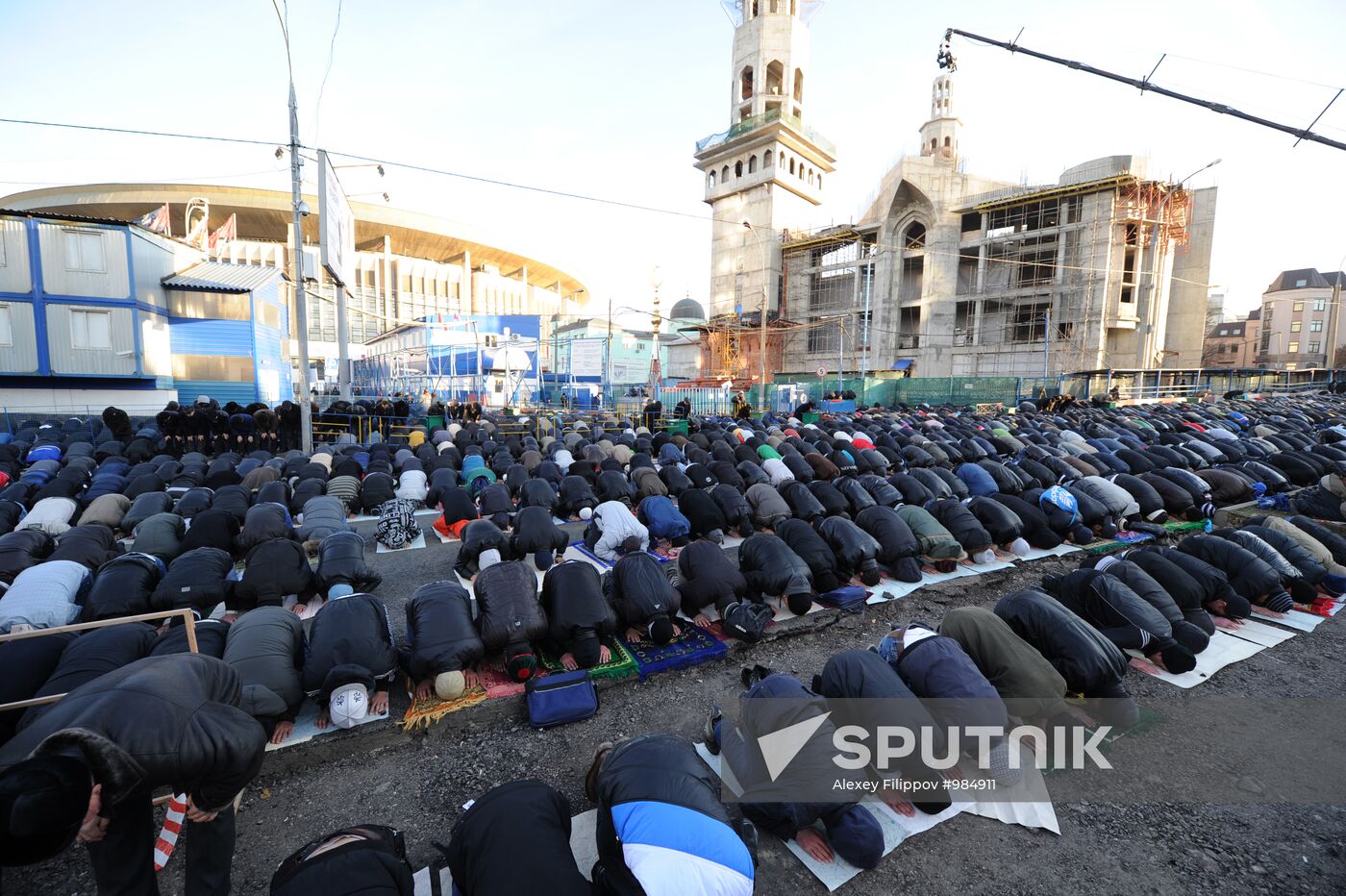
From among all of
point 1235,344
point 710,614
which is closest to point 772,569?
point 710,614

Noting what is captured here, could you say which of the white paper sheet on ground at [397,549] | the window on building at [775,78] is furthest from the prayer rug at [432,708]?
the window on building at [775,78]

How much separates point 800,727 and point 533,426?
1698cm

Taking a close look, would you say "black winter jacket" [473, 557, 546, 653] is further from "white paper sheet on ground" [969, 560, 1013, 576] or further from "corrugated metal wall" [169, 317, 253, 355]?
"corrugated metal wall" [169, 317, 253, 355]

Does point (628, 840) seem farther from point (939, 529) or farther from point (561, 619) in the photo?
point (939, 529)

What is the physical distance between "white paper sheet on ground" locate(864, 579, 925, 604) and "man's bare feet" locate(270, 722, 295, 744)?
576cm

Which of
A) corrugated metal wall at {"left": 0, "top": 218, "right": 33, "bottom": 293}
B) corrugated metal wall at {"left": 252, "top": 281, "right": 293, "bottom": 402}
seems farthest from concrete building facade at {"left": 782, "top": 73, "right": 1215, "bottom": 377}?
corrugated metal wall at {"left": 0, "top": 218, "right": 33, "bottom": 293}

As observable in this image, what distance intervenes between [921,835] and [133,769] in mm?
4052

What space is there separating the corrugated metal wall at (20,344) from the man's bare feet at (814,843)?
29.1 m

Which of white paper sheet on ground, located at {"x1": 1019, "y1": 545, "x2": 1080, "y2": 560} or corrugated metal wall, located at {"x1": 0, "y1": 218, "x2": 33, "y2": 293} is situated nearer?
white paper sheet on ground, located at {"x1": 1019, "y1": 545, "x2": 1080, "y2": 560}

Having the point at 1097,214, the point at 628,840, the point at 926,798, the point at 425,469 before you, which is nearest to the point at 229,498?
the point at 425,469

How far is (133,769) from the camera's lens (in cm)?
225

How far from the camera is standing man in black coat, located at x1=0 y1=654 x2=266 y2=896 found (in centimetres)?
194

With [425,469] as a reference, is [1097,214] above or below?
above

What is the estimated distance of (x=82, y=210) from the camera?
2066 inches
